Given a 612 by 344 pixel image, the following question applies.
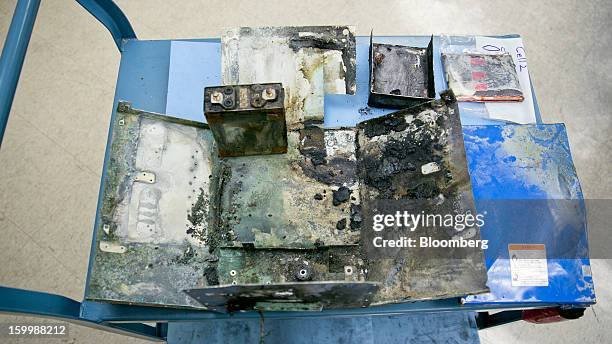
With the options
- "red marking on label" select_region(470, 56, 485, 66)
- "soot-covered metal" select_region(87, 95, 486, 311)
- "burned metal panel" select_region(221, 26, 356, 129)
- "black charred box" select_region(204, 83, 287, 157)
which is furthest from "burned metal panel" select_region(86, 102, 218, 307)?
"red marking on label" select_region(470, 56, 485, 66)

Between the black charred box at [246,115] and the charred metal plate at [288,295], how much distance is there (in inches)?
22.4

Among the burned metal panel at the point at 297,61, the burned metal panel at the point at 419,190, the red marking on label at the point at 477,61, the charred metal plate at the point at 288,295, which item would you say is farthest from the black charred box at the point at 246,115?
the red marking on label at the point at 477,61

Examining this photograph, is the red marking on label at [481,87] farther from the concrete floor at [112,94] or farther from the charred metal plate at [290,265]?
the concrete floor at [112,94]

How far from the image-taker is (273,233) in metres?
1.88

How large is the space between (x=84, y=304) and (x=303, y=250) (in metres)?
0.89

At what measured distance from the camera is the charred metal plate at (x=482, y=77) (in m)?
2.35

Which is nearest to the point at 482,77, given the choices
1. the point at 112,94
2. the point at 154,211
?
the point at 154,211

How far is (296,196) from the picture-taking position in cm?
194

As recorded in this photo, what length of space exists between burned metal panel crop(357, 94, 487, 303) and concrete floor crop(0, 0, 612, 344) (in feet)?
4.08

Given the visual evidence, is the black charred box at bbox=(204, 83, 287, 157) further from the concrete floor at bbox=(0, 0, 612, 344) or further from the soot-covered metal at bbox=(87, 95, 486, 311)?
the concrete floor at bbox=(0, 0, 612, 344)

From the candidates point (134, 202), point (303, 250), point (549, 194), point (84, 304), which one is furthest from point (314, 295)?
point (549, 194)

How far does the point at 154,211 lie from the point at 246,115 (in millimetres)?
515

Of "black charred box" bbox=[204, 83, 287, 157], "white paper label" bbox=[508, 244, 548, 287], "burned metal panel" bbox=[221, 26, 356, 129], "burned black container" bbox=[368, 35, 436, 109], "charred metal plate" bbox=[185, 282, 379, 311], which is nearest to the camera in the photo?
"charred metal plate" bbox=[185, 282, 379, 311]

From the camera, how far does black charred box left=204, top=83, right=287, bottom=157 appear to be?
68.2 inches
